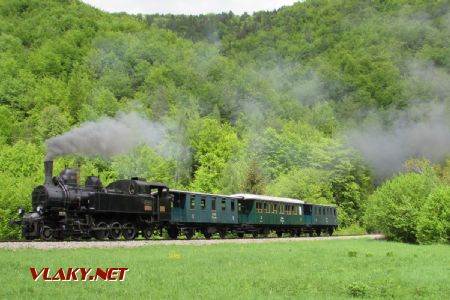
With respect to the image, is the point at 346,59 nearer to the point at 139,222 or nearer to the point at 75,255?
the point at 139,222

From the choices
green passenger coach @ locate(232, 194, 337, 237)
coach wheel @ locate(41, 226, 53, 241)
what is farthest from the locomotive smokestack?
green passenger coach @ locate(232, 194, 337, 237)

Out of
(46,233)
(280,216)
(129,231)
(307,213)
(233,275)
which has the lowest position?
(307,213)

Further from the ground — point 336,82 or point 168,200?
point 336,82

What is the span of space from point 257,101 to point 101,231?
79614 millimetres

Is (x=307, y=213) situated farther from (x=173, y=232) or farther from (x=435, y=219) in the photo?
(x=173, y=232)

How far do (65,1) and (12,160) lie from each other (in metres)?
110

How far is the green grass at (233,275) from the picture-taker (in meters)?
11.2

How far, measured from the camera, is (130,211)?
25.9m

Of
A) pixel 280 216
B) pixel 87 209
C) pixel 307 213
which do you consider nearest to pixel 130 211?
pixel 87 209

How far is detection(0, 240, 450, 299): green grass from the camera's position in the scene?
36.9ft

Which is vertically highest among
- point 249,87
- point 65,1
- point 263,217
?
point 65,1

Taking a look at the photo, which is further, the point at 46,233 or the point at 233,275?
the point at 46,233

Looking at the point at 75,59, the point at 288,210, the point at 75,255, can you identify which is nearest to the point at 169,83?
the point at 75,59

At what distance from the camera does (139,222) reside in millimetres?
27109
